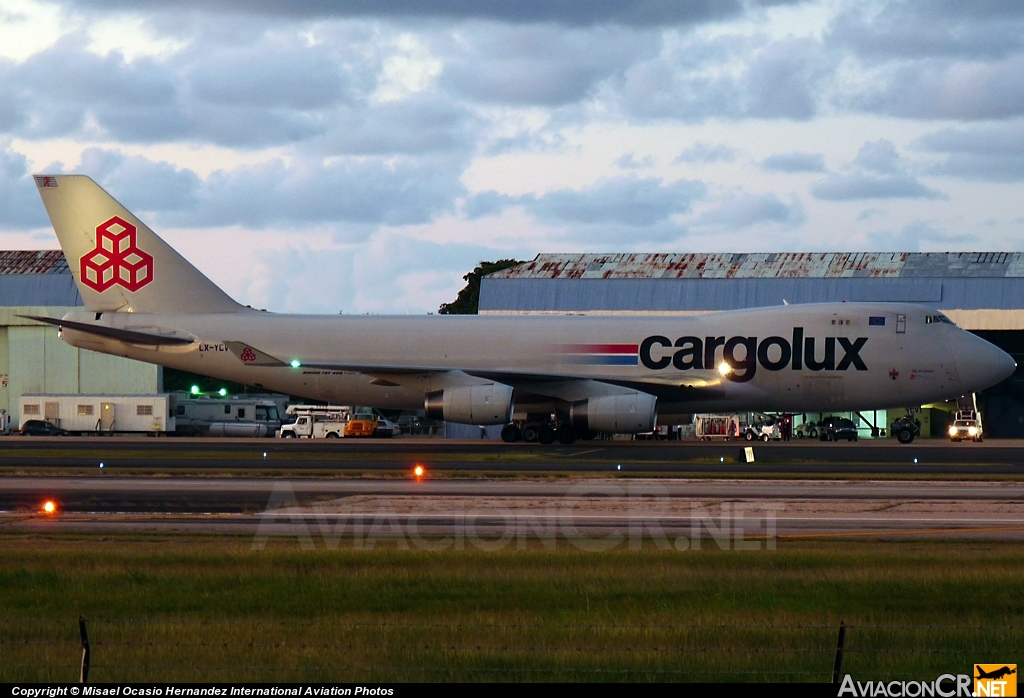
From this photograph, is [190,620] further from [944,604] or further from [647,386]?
[647,386]

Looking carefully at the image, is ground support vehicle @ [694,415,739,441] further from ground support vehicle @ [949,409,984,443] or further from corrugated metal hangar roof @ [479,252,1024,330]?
ground support vehicle @ [949,409,984,443]

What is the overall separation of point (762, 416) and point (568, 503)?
51.4m

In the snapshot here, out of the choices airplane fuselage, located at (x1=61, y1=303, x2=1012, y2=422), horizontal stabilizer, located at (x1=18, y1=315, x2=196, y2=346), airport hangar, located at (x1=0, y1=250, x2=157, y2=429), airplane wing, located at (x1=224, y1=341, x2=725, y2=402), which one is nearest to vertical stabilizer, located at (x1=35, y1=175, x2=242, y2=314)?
airplane fuselage, located at (x1=61, y1=303, x2=1012, y2=422)

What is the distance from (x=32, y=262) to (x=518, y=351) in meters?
50.5

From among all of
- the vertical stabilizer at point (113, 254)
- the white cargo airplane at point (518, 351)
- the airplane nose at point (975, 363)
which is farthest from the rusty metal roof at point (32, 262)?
the airplane nose at point (975, 363)

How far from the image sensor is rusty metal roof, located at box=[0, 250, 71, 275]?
8456 centimetres

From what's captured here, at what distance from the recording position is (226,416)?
8094 cm

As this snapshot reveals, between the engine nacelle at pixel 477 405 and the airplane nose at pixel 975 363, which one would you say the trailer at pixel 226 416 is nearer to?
the engine nacelle at pixel 477 405

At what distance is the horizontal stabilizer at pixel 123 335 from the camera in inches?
1930

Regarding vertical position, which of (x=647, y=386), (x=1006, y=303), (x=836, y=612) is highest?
(x=1006, y=303)

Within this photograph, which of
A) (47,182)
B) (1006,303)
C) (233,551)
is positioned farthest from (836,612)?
(1006,303)

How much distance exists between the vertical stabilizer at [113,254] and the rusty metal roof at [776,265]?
93.3ft

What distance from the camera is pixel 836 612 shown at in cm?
1530

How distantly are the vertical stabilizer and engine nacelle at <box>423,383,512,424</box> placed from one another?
41.8 ft
